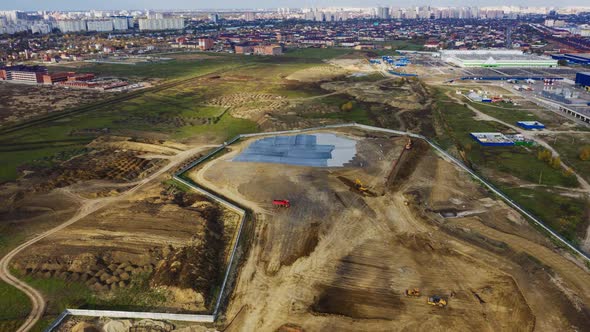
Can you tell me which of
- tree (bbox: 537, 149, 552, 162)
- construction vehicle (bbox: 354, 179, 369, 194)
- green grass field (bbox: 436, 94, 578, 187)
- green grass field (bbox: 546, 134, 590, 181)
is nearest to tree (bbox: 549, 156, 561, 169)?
green grass field (bbox: 436, 94, 578, 187)

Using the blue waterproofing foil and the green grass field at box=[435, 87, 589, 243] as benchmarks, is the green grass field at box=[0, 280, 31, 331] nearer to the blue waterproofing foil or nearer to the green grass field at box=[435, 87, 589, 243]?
the blue waterproofing foil

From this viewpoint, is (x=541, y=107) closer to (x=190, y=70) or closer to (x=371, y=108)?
(x=371, y=108)

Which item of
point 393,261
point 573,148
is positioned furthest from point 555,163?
point 393,261

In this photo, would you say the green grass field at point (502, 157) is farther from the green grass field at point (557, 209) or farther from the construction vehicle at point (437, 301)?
the construction vehicle at point (437, 301)

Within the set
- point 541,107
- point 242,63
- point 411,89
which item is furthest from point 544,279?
point 242,63

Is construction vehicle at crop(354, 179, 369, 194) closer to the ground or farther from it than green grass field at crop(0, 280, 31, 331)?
farther from it

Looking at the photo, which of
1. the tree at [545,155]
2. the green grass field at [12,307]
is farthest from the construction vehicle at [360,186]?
the green grass field at [12,307]

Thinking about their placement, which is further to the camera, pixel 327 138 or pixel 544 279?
pixel 327 138
